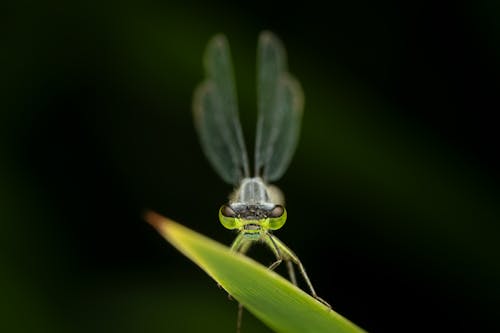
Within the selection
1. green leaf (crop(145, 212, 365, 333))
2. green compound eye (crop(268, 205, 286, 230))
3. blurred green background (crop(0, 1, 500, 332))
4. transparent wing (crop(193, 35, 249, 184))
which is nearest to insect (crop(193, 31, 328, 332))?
transparent wing (crop(193, 35, 249, 184))

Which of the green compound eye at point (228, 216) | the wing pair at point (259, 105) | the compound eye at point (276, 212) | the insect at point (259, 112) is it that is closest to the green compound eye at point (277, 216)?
the compound eye at point (276, 212)

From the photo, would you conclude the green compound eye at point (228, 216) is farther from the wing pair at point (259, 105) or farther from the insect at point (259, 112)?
the wing pair at point (259, 105)

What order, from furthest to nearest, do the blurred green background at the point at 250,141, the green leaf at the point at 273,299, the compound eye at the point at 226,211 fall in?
the blurred green background at the point at 250,141 < the compound eye at the point at 226,211 < the green leaf at the point at 273,299

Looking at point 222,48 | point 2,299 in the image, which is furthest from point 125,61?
point 2,299

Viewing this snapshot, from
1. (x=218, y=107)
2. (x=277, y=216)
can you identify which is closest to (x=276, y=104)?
(x=218, y=107)

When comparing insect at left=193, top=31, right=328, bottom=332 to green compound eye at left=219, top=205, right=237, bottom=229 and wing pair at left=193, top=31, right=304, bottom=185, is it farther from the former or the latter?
green compound eye at left=219, top=205, right=237, bottom=229
